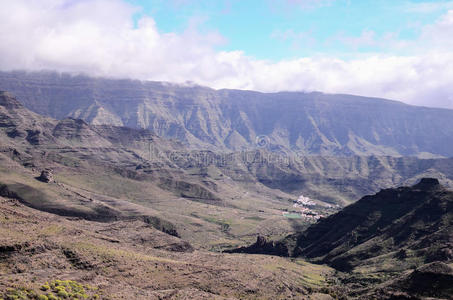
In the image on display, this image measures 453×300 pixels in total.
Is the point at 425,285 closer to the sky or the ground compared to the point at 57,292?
→ closer to the sky

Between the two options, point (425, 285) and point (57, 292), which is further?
point (425, 285)

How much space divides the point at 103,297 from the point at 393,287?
82503mm

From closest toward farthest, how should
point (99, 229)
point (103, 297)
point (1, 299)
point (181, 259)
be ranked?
1. point (1, 299)
2. point (103, 297)
3. point (181, 259)
4. point (99, 229)

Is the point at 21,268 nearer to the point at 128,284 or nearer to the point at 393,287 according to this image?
the point at 128,284

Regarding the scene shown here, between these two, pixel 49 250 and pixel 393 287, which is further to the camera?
pixel 393 287

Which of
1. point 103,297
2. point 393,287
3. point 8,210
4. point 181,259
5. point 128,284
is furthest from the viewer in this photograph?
point 181,259

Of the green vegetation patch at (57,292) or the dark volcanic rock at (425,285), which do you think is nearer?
the green vegetation patch at (57,292)

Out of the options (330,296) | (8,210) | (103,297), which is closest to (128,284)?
(103,297)

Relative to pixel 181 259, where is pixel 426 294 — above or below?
above

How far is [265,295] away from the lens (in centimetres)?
13750

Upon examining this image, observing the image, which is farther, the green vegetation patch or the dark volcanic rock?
the dark volcanic rock

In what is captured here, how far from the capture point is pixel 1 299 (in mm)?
77250

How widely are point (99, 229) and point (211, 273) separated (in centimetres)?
6647

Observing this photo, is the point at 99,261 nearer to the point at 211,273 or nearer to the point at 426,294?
the point at 211,273
